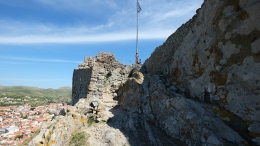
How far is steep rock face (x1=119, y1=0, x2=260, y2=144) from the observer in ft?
16.1

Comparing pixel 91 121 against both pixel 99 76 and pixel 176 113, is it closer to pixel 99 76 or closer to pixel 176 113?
pixel 99 76

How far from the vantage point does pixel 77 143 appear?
24.0 ft

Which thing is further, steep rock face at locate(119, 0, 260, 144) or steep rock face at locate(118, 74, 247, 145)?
steep rock face at locate(118, 74, 247, 145)

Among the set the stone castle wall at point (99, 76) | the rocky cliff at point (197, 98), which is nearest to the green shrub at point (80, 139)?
the rocky cliff at point (197, 98)

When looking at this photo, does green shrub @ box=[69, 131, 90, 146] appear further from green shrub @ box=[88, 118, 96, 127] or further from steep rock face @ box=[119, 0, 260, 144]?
steep rock face @ box=[119, 0, 260, 144]

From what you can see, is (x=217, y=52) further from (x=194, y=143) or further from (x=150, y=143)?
(x=150, y=143)

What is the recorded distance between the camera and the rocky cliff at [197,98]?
5.02m

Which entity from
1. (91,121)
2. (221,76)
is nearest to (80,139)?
(91,121)

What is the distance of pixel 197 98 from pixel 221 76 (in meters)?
1.42

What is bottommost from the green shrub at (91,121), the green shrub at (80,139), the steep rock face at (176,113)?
the green shrub at (80,139)

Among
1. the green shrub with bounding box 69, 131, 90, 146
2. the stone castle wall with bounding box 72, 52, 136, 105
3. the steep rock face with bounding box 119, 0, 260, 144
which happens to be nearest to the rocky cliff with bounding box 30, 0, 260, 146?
the steep rock face with bounding box 119, 0, 260, 144

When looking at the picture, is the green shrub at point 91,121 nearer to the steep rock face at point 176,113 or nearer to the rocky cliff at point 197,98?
the rocky cliff at point 197,98

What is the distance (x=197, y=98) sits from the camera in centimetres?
690

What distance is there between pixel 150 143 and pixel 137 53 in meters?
15.4
